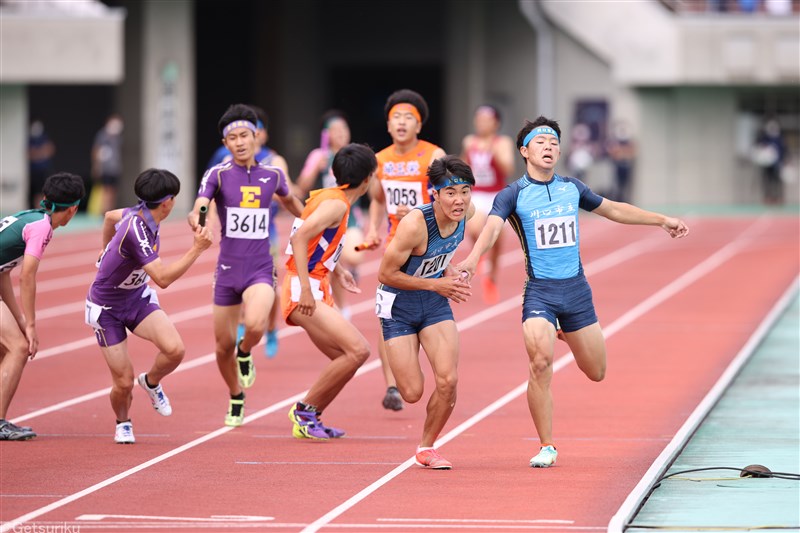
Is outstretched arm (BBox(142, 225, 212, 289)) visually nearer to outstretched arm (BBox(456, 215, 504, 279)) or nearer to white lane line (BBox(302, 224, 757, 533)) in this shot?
outstretched arm (BBox(456, 215, 504, 279))

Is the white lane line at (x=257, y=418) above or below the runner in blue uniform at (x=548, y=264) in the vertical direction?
below

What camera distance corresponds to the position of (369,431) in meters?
11.4

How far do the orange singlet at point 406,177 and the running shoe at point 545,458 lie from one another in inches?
120

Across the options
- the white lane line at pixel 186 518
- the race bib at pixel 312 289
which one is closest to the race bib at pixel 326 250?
the race bib at pixel 312 289

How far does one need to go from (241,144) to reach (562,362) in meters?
5.05

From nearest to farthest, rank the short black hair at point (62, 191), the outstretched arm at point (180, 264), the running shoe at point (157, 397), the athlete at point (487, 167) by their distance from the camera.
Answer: the outstretched arm at point (180, 264)
the short black hair at point (62, 191)
the running shoe at point (157, 397)
the athlete at point (487, 167)

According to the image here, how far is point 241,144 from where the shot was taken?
37.8 feet

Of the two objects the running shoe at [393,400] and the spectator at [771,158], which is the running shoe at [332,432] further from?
the spectator at [771,158]

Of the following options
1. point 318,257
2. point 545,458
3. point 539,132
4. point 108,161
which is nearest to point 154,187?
point 318,257

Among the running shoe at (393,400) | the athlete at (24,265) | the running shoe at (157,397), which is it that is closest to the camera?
the athlete at (24,265)

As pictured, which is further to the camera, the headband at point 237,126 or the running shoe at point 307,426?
the headband at point 237,126

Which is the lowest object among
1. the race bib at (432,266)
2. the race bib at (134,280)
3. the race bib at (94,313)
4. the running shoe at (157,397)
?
the running shoe at (157,397)

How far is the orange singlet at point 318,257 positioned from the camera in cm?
1072

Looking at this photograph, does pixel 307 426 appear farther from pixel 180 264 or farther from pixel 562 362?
pixel 562 362
